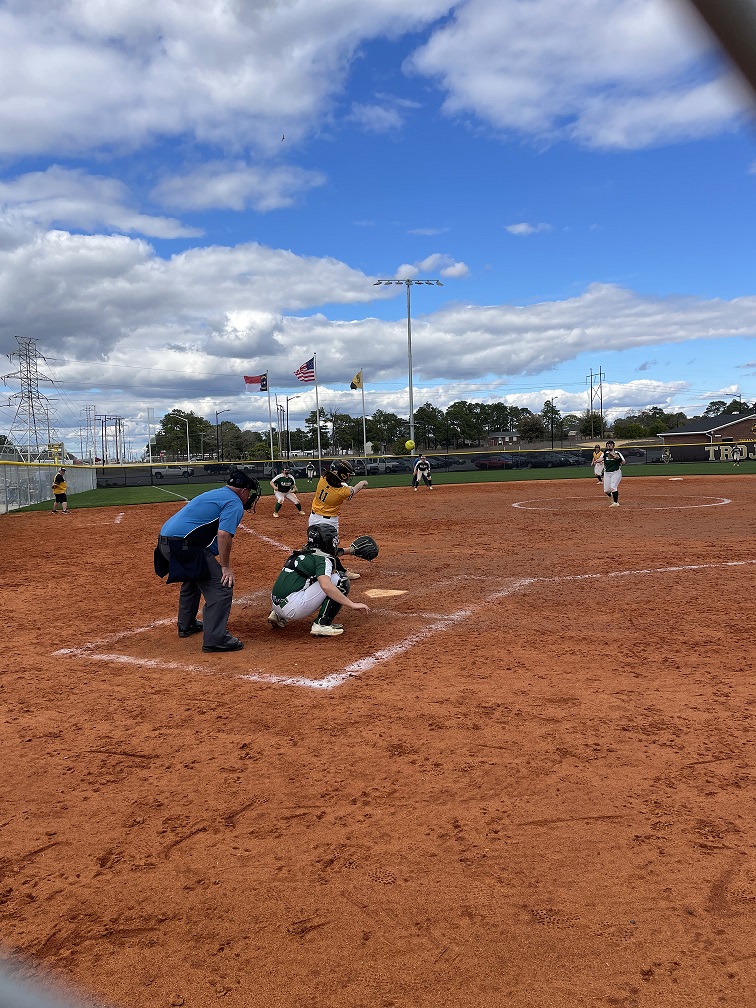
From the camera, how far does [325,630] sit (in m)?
7.27

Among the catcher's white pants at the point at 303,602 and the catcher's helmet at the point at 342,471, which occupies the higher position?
the catcher's helmet at the point at 342,471

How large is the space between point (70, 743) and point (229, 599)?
7.53ft

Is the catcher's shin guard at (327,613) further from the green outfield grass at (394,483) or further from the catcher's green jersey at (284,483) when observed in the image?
the green outfield grass at (394,483)

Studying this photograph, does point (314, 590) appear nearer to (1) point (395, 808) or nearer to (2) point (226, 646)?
(2) point (226, 646)

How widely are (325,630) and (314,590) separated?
1.56 ft

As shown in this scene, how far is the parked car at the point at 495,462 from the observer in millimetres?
55891

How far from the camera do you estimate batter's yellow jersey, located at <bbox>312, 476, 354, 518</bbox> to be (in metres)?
9.93

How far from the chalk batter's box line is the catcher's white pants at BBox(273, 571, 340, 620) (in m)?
1.01

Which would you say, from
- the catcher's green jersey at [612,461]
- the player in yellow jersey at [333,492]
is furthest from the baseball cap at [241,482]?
the catcher's green jersey at [612,461]

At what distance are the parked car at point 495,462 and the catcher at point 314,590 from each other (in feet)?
160

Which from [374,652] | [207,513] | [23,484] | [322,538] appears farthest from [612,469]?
[23,484]

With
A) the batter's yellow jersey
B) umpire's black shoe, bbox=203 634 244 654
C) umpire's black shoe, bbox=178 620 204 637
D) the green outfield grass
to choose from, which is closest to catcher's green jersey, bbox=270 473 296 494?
the batter's yellow jersey

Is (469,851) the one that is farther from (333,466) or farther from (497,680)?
(333,466)

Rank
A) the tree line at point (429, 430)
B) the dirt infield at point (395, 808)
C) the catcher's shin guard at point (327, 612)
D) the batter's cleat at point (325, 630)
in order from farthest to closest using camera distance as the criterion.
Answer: the tree line at point (429, 430) → the catcher's shin guard at point (327, 612) → the batter's cleat at point (325, 630) → the dirt infield at point (395, 808)
